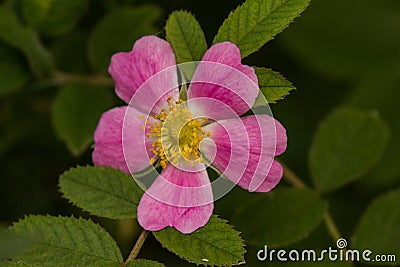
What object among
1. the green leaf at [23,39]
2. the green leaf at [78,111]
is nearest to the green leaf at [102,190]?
the green leaf at [78,111]

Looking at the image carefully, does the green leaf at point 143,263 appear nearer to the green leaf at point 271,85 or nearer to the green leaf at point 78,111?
the green leaf at point 271,85

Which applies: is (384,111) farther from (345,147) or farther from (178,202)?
(178,202)

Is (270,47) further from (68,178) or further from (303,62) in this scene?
(68,178)

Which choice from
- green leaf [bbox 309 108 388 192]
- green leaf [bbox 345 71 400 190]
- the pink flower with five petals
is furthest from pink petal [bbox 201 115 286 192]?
green leaf [bbox 345 71 400 190]

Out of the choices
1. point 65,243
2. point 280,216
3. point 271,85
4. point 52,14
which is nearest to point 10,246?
point 65,243

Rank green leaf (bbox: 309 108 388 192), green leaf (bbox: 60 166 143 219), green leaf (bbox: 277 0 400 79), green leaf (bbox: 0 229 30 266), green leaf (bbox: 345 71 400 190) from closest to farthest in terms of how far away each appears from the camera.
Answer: green leaf (bbox: 0 229 30 266)
green leaf (bbox: 60 166 143 219)
green leaf (bbox: 309 108 388 192)
green leaf (bbox: 345 71 400 190)
green leaf (bbox: 277 0 400 79)

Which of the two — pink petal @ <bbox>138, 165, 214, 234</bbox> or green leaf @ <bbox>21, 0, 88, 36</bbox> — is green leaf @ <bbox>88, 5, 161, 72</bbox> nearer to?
green leaf @ <bbox>21, 0, 88, 36</bbox>
